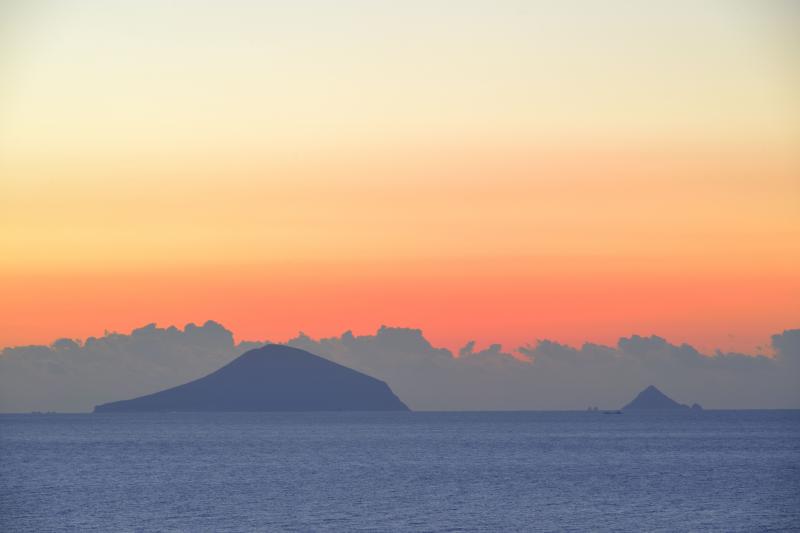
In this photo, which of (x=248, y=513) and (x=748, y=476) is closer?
(x=248, y=513)

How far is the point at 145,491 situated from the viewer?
13025 centimetres

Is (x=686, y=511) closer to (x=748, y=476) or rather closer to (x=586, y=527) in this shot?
(x=586, y=527)

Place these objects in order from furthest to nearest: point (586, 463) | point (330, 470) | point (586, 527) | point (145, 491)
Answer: point (586, 463) < point (330, 470) < point (145, 491) < point (586, 527)

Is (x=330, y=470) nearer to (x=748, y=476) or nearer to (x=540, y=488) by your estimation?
(x=540, y=488)

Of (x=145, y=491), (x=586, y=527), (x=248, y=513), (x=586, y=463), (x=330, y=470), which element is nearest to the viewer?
(x=586, y=527)

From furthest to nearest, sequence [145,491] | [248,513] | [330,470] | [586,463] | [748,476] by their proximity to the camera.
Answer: [586,463] → [330,470] → [748,476] → [145,491] → [248,513]

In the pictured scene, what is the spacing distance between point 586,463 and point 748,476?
33.4 meters

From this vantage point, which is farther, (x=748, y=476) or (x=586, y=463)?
(x=586, y=463)

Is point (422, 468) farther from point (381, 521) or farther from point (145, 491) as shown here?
point (381, 521)

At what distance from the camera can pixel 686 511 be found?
10762 centimetres

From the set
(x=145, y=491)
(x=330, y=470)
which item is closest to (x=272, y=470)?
(x=330, y=470)

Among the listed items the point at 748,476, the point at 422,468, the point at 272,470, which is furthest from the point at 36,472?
the point at 748,476

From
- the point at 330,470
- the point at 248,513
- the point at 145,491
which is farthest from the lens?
the point at 330,470

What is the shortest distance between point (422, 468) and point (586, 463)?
2916 centimetres
